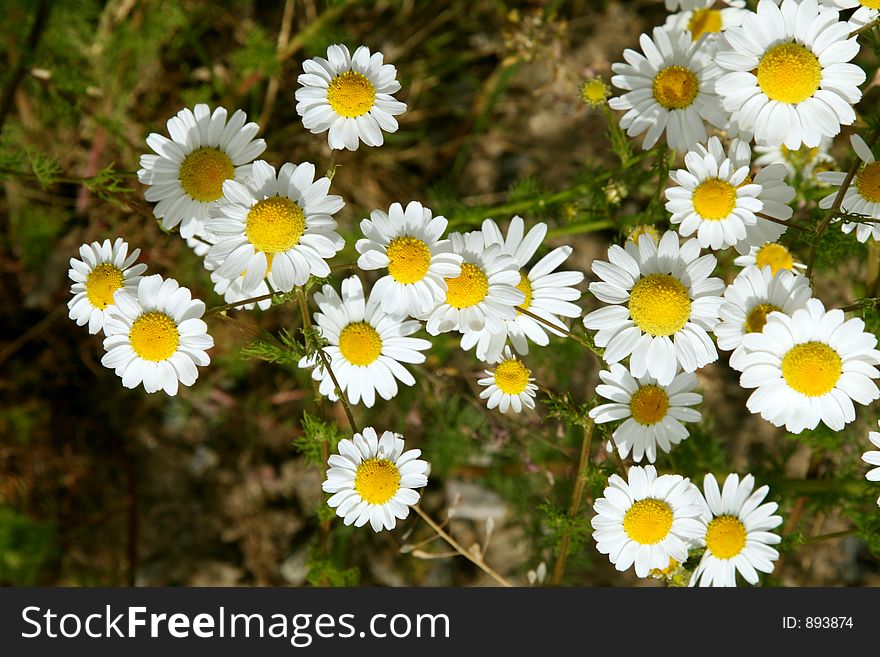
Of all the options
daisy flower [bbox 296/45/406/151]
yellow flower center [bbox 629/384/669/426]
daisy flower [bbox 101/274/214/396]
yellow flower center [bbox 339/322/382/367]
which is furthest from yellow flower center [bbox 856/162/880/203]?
daisy flower [bbox 101/274/214/396]

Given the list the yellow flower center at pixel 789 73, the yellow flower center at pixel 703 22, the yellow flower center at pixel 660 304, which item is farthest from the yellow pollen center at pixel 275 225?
the yellow flower center at pixel 703 22

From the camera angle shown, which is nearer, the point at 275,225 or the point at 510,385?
the point at 275,225

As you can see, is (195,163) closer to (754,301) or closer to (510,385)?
(510,385)

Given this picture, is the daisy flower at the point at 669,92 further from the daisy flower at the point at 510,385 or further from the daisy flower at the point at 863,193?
the daisy flower at the point at 510,385

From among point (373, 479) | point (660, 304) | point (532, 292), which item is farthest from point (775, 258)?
point (373, 479)

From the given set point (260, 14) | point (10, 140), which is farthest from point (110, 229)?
point (260, 14)

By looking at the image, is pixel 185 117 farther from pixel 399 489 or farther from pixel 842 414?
pixel 842 414
